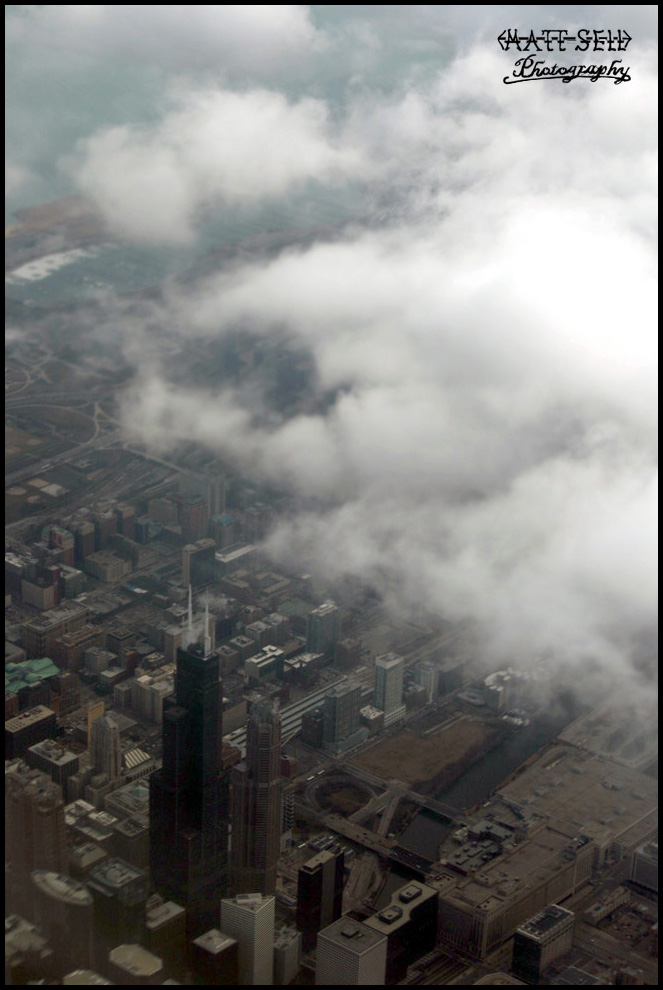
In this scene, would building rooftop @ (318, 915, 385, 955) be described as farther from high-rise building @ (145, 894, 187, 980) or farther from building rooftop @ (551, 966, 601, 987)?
building rooftop @ (551, 966, 601, 987)

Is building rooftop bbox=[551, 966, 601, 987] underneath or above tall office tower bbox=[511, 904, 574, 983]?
underneath

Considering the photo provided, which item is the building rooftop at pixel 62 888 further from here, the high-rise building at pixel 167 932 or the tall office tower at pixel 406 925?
the tall office tower at pixel 406 925

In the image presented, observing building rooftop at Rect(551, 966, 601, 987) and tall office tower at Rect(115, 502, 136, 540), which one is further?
tall office tower at Rect(115, 502, 136, 540)

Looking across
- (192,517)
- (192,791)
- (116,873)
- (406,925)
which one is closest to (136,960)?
(116,873)

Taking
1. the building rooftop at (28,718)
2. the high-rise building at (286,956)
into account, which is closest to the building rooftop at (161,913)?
the high-rise building at (286,956)

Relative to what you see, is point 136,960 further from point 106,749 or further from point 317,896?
point 106,749

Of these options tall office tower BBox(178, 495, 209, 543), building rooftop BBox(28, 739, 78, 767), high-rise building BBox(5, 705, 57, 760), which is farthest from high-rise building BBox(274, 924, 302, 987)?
tall office tower BBox(178, 495, 209, 543)
